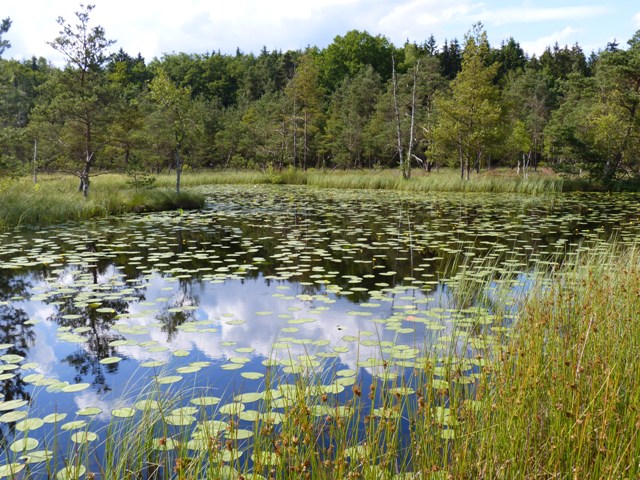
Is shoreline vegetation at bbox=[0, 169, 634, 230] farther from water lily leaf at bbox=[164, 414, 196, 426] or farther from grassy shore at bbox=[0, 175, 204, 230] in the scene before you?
water lily leaf at bbox=[164, 414, 196, 426]

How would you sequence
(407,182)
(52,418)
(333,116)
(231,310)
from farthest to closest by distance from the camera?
1. (333,116)
2. (407,182)
3. (231,310)
4. (52,418)

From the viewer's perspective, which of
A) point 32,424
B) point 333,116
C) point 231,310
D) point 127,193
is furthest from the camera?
Answer: point 333,116

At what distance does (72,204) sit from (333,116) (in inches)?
1347

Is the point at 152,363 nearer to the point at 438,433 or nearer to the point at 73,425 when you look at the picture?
the point at 73,425

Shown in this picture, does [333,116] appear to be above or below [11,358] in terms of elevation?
above

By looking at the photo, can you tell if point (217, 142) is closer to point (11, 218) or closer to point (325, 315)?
point (11, 218)

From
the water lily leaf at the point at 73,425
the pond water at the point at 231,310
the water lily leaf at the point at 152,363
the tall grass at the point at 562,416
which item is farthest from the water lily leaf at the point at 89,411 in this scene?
the tall grass at the point at 562,416

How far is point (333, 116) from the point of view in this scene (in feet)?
147

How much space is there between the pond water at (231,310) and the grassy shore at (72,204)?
1124 mm

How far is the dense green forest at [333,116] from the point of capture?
15.5 m

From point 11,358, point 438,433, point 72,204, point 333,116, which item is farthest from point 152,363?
point 333,116

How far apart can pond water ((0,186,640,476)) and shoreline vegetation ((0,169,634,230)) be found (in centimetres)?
123

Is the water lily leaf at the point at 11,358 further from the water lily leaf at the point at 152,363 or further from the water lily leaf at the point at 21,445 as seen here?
the water lily leaf at the point at 21,445

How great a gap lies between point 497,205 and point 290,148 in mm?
24431
